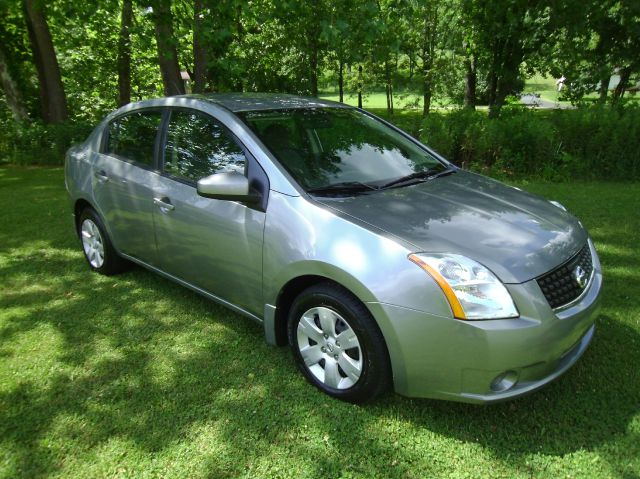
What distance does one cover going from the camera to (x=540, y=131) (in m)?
7.86

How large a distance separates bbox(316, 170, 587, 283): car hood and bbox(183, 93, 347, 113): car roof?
3.46ft

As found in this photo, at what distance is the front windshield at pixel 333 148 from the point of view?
3.06 meters

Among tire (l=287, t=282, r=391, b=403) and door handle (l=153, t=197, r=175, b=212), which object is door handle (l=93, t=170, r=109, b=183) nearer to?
door handle (l=153, t=197, r=175, b=212)

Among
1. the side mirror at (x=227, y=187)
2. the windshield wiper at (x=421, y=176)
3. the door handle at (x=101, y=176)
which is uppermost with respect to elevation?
the side mirror at (x=227, y=187)

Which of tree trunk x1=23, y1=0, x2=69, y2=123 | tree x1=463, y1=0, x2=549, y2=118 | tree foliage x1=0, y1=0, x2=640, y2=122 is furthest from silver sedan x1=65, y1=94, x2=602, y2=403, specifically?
tree trunk x1=23, y1=0, x2=69, y2=123

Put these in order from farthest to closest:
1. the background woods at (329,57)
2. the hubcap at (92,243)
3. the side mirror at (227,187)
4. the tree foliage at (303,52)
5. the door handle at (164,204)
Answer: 1. the tree foliage at (303,52)
2. the background woods at (329,57)
3. the hubcap at (92,243)
4. the door handle at (164,204)
5. the side mirror at (227,187)

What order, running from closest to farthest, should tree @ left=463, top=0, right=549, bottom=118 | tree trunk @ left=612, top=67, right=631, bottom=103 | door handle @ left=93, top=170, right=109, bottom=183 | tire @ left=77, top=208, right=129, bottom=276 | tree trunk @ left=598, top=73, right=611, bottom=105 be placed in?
door handle @ left=93, top=170, right=109, bottom=183 → tire @ left=77, top=208, right=129, bottom=276 → tree @ left=463, top=0, right=549, bottom=118 → tree trunk @ left=598, top=73, right=611, bottom=105 → tree trunk @ left=612, top=67, right=631, bottom=103

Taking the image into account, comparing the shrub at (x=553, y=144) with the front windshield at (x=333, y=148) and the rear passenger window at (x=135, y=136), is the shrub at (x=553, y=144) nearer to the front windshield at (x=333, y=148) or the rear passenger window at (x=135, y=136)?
the front windshield at (x=333, y=148)

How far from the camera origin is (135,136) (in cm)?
401

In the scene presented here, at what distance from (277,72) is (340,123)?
488 inches

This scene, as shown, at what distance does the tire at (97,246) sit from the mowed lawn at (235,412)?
0.55 metres

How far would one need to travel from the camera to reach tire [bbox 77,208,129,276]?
4.38 meters

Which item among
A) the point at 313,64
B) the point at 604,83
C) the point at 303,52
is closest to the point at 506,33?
the point at 604,83

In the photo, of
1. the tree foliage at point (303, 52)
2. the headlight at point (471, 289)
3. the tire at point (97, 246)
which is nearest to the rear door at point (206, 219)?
the tire at point (97, 246)
